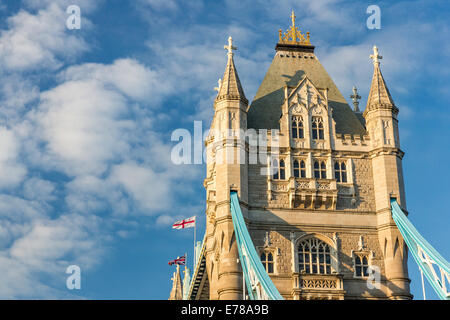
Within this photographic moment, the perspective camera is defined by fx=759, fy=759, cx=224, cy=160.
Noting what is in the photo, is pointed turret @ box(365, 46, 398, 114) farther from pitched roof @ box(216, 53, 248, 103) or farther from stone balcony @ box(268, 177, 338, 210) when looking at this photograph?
pitched roof @ box(216, 53, 248, 103)

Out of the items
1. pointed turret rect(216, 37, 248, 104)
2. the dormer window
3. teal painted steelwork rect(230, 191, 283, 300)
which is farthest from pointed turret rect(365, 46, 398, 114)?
teal painted steelwork rect(230, 191, 283, 300)

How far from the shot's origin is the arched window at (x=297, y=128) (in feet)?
175

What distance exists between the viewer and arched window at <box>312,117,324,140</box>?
5340 cm

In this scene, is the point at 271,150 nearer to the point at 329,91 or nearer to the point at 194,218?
the point at 329,91

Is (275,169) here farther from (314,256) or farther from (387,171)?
(387,171)

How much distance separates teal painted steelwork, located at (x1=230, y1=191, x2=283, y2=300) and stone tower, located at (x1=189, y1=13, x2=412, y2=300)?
0.80 metres

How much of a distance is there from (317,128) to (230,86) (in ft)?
22.5

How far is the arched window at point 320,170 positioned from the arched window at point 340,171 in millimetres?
756

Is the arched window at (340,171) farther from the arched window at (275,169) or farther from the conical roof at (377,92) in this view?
the conical roof at (377,92)

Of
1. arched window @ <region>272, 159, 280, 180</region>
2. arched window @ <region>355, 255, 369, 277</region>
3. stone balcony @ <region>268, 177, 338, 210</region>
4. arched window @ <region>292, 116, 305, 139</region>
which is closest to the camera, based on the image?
arched window @ <region>355, 255, 369, 277</region>
